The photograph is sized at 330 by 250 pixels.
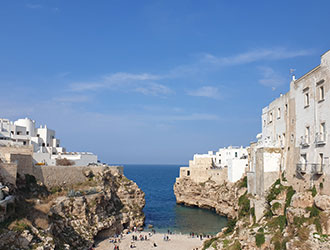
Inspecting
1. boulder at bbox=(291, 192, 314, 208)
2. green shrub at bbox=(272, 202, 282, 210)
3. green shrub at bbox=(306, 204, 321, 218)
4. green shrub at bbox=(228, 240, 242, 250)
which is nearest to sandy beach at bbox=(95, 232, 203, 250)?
green shrub at bbox=(228, 240, 242, 250)

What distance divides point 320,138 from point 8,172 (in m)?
29.7

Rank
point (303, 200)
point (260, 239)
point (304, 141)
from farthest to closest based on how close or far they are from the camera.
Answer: point (304, 141) → point (260, 239) → point (303, 200)

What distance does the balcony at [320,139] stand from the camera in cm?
2327

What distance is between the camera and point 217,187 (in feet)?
199

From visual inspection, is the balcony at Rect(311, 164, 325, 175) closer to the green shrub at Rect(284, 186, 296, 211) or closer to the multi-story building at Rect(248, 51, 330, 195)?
the multi-story building at Rect(248, 51, 330, 195)

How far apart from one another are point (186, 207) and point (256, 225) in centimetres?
3802

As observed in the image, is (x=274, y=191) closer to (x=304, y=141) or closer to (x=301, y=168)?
(x=301, y=168)

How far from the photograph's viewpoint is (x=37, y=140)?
188 ft

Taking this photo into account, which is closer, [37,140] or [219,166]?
[37,140]

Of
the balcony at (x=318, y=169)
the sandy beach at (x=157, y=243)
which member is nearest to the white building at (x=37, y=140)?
the sandy beach at (x=157, y=243)

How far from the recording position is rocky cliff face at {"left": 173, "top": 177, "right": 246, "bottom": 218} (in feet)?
176

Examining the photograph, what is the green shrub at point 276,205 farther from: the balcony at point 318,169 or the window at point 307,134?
the window at point 307,134

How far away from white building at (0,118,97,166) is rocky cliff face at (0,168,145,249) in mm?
7595

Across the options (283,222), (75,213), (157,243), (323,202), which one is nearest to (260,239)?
(283,222)
